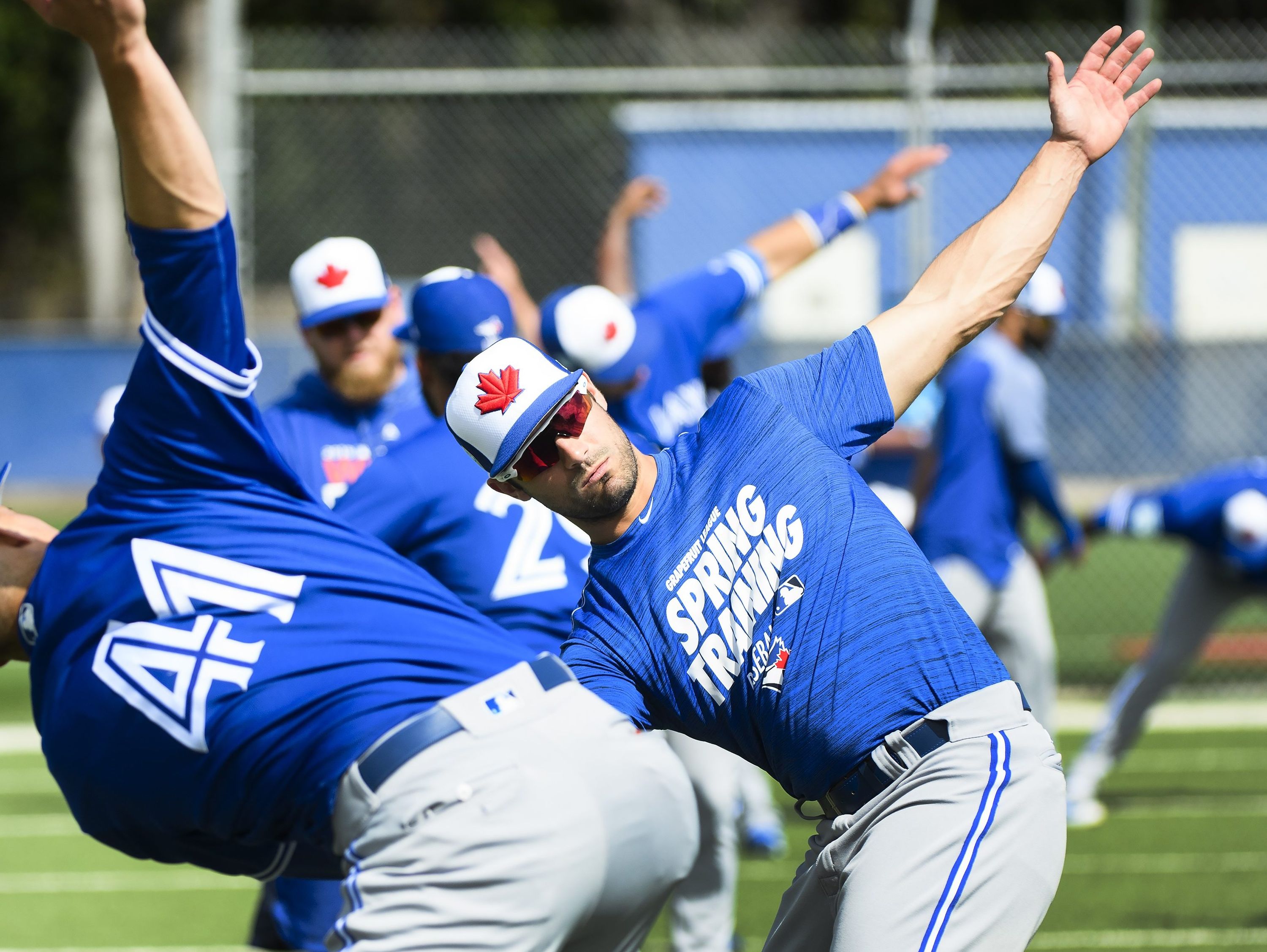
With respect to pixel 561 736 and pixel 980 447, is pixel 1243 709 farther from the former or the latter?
pixel 561 736

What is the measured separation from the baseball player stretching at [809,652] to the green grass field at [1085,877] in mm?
3087

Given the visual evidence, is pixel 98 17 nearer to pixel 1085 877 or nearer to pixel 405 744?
pixel 405 744

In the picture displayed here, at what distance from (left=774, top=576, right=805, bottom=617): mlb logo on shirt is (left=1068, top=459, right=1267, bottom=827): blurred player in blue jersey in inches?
195

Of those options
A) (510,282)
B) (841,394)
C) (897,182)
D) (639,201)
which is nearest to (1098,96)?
(841,394)

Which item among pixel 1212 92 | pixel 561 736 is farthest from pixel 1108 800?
pixel 1212 92

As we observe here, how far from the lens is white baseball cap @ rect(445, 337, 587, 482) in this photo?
303 centimetres

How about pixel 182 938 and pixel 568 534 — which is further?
pixel 182 938

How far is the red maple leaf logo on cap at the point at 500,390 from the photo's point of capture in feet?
10.0

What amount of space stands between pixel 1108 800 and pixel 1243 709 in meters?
2.64

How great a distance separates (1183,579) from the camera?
26.1 ft

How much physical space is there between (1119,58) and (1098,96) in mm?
155

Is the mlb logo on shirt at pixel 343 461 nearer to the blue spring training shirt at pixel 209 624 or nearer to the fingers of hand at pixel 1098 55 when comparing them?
the blue spring training shirt at pixel 209 624

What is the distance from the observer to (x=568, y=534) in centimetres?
437

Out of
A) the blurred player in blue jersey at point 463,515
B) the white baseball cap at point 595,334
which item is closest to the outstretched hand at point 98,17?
the blurred player in blue jersey at point 463,515
